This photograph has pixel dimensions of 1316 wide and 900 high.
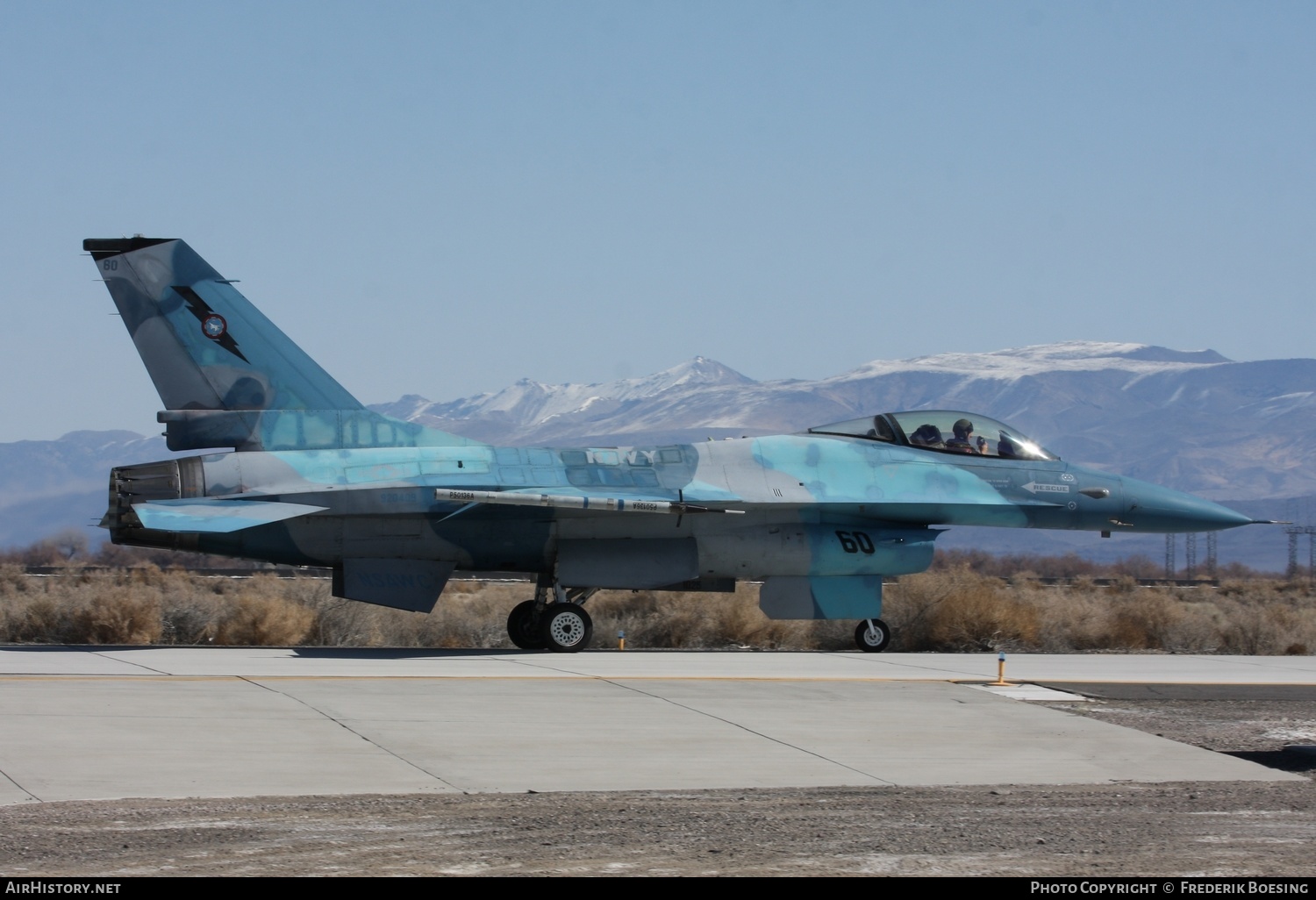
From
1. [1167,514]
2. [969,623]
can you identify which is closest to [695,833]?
[1167,514]

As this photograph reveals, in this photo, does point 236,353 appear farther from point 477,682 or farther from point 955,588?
point 955,588

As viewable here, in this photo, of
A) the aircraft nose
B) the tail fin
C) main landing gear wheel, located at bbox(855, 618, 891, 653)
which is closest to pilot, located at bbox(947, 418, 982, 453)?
the aircraft nose

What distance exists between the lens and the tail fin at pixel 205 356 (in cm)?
1698

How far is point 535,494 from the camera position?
17.2 metres

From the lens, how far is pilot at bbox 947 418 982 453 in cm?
1961

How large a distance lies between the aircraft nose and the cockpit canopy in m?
1.26

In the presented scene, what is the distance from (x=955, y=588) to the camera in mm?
23422

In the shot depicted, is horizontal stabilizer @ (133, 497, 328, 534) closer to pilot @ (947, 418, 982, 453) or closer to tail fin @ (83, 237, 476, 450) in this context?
tail fin @ (83, 237, 476, 450)

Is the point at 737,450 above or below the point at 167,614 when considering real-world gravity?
above

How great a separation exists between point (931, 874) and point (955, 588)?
55.0 ft

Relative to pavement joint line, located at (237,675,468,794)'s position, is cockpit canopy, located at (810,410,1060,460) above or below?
above

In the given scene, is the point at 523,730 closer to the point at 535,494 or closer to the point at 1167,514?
the point at 535,494

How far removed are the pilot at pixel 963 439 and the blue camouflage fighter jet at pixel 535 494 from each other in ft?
0.10
